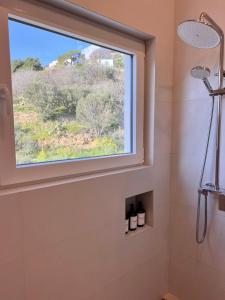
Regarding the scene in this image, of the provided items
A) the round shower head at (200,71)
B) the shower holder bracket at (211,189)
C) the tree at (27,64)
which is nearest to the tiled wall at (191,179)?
the shower holder bracket at (211,189)

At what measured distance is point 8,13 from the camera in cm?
95

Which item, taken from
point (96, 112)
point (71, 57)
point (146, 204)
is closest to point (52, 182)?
point (96, 112)

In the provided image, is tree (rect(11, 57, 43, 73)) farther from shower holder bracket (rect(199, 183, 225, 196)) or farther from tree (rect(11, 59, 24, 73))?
shower holder bracket (rect(199, 183, 225, 196))

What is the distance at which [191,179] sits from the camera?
158 cm

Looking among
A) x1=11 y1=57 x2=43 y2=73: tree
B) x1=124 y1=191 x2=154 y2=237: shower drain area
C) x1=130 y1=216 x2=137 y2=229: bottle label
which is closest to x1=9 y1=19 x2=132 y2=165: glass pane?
x1=11 y1=57 x2=43 y2=73: tree

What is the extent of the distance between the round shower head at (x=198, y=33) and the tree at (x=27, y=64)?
650mm

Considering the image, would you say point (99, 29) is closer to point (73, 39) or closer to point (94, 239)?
point (73, 39)

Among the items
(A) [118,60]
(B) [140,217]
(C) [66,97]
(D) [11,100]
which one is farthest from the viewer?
(B) [140,217]

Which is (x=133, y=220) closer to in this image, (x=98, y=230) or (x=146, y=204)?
(x=146, y=204)

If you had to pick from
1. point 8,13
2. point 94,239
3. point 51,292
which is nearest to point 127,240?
point 94,239

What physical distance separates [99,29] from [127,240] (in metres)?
1.24

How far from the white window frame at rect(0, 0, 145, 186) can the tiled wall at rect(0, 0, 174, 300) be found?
9 centimetres

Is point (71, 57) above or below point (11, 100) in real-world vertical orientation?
above

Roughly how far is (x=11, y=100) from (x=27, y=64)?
20 centimetres
